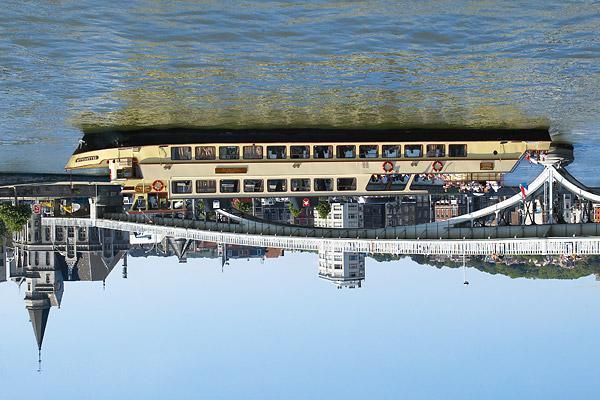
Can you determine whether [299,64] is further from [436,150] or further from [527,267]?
[527,267]

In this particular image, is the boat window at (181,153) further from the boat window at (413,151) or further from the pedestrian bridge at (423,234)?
the pedestrian bridge at (423,234)

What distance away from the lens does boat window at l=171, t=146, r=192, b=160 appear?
3294 cm

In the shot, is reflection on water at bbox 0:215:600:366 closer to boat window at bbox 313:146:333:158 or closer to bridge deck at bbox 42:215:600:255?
bridge deck at bbox 42:215:600:255

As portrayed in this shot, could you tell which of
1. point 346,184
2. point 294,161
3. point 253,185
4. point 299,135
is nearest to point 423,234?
point 346,184

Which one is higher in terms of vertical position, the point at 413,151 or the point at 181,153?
the point at 413,151

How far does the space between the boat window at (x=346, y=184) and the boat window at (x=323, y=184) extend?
370 millimetres

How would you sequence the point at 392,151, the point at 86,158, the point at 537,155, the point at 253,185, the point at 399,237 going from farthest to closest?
the point at 399,237 < the point at 537,155 < the point at 86,158 < the point at 392,151 < the point at 253,185

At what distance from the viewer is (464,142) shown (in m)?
33.9

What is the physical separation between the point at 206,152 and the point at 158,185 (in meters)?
2.01

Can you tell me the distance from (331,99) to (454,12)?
821 centimetres

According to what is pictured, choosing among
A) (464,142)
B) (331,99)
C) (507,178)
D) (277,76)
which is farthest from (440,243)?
(507,178)

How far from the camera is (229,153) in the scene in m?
33.2

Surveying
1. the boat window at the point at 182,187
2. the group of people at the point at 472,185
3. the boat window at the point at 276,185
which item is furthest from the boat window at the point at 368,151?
the boat window at the point at 182,187

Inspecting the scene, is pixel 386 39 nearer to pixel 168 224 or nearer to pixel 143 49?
pixel 143 49
